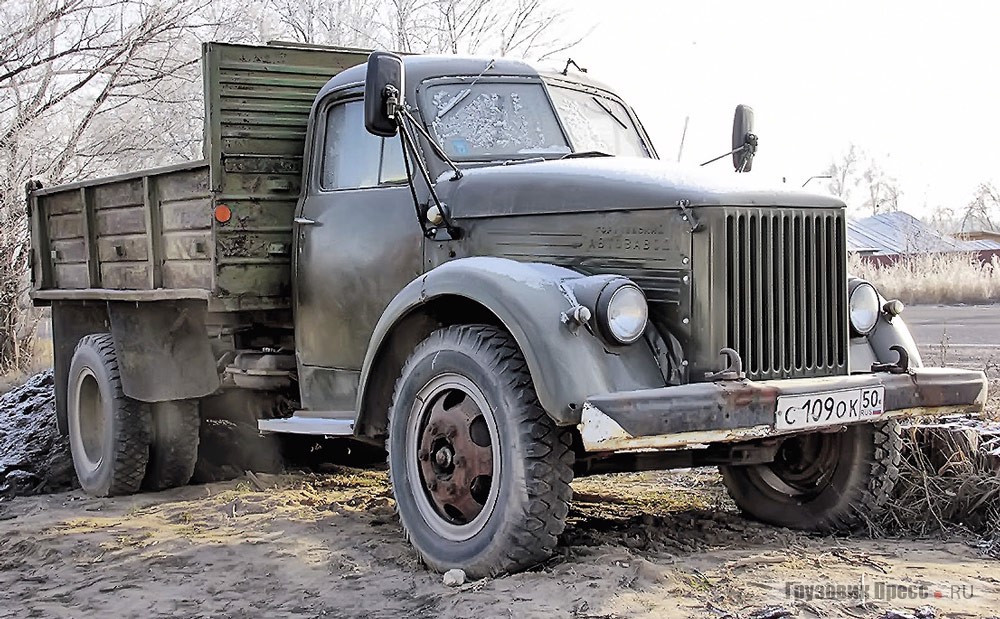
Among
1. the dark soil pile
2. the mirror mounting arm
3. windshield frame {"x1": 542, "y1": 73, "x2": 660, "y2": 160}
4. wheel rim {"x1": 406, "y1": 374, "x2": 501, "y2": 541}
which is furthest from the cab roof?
the dark soil pile

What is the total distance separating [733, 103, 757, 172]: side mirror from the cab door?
1.98m

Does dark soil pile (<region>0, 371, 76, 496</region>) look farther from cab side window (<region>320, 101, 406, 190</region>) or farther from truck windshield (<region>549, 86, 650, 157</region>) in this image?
truck windshield (<region>549, 86, 650, 157</region>)

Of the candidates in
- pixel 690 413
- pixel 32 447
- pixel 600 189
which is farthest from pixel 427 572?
pixel 32 447

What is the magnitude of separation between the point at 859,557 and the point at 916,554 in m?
→ 0.29

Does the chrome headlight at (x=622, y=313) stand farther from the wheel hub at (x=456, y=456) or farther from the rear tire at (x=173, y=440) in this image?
the rear tire at (x=173, y=440)

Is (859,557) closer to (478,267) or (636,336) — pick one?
(636,336)

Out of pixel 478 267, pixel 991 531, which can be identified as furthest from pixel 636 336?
pixel 991 531

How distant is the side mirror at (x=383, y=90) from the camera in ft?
16.3

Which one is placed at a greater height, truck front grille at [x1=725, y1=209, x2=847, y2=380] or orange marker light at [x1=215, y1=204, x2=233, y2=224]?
orange marker light at [x1=215, y1=204, x2=233, y2=224]

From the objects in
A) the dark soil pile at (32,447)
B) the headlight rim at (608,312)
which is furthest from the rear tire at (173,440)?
the headlight rim at (608,312)

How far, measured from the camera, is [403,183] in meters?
5.62

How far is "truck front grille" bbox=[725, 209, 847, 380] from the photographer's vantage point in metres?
4.52

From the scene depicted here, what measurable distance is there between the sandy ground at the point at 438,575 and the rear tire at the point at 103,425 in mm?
457

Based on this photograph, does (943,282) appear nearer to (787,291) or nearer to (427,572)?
(787,291)
